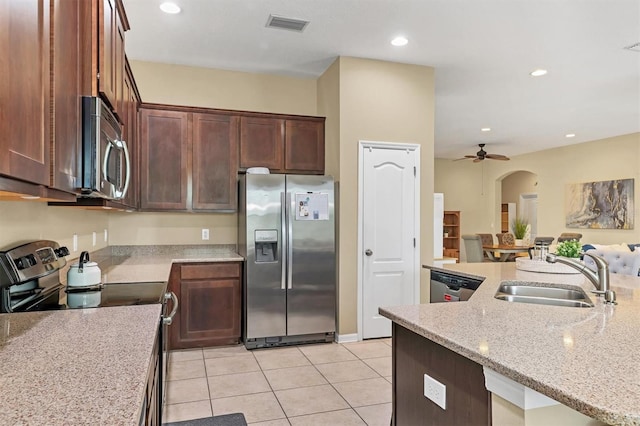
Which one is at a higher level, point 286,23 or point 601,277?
point 286,23

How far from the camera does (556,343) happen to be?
1.33m

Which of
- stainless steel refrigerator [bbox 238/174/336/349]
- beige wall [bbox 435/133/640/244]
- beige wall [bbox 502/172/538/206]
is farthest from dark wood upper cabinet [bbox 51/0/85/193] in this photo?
beige wall [bbox 502/172/538/206]

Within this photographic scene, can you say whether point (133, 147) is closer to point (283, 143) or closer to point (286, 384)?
point (283, 143)

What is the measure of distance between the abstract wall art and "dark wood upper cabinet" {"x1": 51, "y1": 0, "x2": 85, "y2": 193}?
872 centimetres

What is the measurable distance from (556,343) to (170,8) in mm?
3388

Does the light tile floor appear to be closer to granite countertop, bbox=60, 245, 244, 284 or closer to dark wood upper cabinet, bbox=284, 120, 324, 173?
granite countertop, bbox=60, 245, 244, 284

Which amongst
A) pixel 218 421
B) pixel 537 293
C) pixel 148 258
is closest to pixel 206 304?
pixel 148 258

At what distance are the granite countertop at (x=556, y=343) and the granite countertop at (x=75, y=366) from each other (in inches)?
37.0

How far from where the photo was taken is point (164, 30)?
3.69m

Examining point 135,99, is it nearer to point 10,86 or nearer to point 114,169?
point 114,169

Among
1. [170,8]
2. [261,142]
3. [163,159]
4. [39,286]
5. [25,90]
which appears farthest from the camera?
[261,142]

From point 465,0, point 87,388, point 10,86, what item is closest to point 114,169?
point 10,86

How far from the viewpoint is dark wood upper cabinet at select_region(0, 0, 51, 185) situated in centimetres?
92

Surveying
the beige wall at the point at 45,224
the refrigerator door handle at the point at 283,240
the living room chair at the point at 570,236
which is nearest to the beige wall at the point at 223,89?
the refrigerator door handle at the point at 283,240
